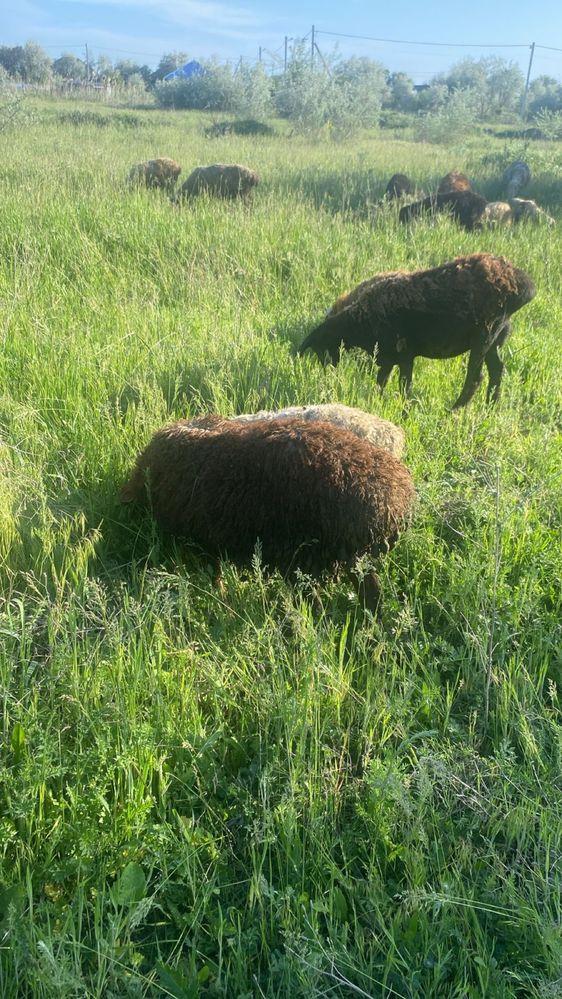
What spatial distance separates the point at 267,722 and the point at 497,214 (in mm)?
11825

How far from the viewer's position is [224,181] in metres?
12.9

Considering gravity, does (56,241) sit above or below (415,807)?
above

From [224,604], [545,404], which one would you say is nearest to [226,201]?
[545,404]

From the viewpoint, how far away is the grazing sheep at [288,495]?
315 centimetres

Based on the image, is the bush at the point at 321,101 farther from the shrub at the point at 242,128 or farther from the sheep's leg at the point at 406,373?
the sheep's leg at the point at 406,373

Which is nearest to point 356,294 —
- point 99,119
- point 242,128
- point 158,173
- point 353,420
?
point 353,420

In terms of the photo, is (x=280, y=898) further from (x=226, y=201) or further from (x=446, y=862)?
(x=226, y=201)

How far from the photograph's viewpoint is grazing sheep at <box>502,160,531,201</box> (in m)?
16.2

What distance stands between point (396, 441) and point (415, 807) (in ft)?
7.42

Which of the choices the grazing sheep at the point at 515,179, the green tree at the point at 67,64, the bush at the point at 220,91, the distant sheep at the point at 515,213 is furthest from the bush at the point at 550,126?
the green tree at the point at 67,64

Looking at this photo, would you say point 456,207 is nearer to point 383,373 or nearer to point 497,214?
point 497,214

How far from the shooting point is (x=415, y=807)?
2.20 meters

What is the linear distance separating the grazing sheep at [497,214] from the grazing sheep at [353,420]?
8.31 m

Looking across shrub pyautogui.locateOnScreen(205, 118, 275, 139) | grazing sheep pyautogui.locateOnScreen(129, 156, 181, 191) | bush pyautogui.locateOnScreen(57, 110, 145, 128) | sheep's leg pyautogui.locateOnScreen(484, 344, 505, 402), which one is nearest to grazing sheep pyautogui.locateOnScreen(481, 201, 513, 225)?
grazing sheep pyautogui.locateOnScreen(129, 156, 181, 191)
